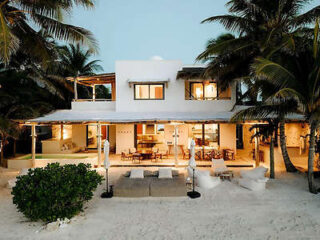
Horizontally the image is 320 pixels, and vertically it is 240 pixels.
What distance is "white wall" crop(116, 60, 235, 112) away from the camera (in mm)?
15320

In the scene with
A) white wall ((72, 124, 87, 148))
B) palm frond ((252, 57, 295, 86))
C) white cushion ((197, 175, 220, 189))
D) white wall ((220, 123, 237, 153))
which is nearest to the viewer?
palm frond ((252, 57, 295, 86))

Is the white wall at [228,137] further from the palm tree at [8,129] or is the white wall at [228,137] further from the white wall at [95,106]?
the palm tree at [8,129]

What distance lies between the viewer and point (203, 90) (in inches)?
620

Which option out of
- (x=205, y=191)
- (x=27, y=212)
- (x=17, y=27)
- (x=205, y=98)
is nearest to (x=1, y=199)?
(x=27, y=212)

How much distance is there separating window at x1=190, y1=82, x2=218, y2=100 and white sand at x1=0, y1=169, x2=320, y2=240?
27.5 ft

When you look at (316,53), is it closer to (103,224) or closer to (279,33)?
(279,33)

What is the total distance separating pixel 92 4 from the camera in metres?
8.25

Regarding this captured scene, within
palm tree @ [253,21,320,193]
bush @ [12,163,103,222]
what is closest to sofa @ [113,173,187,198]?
bush @ [12,163,103,222]

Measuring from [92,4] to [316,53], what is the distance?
8.11 metres

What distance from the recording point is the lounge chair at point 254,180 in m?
9.06

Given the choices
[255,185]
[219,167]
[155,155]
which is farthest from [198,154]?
[255,185]

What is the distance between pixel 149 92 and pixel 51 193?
1050 cm

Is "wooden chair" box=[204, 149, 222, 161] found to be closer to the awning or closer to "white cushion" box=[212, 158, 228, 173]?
"white cushion" box=[212, 158, 228, 173]

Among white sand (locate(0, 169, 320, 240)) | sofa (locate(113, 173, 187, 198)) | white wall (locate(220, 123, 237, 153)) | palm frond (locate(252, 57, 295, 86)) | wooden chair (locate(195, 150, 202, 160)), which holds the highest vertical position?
palm frond (locate(252, 57, 295, 86))
